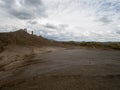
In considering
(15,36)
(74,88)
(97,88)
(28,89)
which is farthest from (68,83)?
(15,36)

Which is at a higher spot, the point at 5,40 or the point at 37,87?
the point at 5,40

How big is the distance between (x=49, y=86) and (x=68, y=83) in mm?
954

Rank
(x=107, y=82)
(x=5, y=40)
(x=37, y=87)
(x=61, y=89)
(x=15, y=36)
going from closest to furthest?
(x=61, y=89) → (x=37, y=87) → (x=107, y=82) → (x=5, y=40) → (x=15, y=36)

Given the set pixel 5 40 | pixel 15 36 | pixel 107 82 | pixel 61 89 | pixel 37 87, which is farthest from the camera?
pixel 15 36

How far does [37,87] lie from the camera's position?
6.86 meters

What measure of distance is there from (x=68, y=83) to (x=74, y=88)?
726 millimetres

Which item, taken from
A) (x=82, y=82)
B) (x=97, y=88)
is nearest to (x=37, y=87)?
(x=82, y=82)

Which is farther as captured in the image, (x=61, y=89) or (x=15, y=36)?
(x=15, y=36)

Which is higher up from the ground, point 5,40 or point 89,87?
point 5,40

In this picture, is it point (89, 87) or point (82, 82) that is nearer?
point (89, 87)

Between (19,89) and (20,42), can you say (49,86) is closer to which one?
(19,89)

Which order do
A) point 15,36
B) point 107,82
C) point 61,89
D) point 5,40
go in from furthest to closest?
point 15,36 → point 5,40 → point 107,82 → point 61,89

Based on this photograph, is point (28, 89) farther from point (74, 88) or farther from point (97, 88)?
point (97, 88)

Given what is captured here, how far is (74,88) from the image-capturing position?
6496mm
